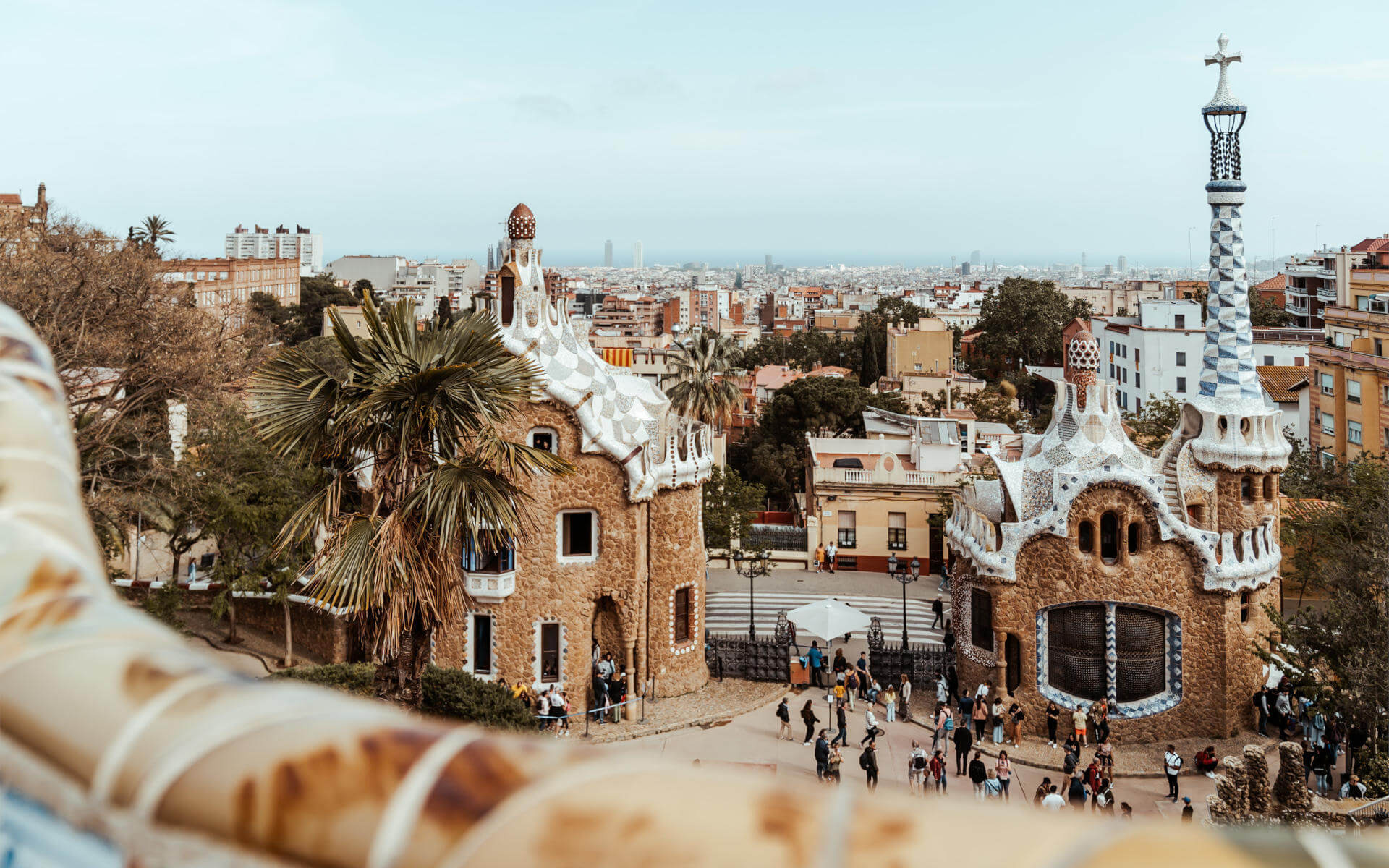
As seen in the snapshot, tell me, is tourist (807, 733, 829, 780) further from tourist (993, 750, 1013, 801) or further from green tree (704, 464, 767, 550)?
green tree (704, 464, 767, 550)

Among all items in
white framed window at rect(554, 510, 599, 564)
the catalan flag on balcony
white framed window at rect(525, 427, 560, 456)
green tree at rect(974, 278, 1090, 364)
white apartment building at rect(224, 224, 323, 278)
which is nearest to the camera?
white framed window at rect(525, 427, 560, 456)

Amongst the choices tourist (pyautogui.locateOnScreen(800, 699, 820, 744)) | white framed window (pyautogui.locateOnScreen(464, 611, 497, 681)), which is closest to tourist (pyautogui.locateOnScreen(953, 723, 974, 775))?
tourist (pyautogui.locateOnScreen(800, 699, 820, 744))

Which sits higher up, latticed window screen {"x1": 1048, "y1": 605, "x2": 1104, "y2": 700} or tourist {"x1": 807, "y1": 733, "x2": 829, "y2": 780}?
latticed window screen {"x1": 1048, "y1": 605, "x2": 1104, "y2": 700}

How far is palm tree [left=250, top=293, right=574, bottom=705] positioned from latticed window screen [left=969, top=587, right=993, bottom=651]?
1275cm

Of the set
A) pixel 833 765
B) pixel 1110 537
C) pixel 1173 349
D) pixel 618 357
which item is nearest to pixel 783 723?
pixel 833 765

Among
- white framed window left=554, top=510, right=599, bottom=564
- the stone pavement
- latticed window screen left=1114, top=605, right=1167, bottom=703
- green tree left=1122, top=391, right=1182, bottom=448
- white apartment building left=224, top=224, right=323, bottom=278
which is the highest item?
white apartment building left=224, top=224, right=323, bottom=278

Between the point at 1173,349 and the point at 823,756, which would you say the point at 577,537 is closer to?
the point at 823,756

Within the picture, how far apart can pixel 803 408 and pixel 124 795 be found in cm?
4790

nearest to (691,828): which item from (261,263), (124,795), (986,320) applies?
(124,795)

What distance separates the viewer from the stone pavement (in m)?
17.9

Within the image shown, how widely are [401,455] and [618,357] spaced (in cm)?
4089

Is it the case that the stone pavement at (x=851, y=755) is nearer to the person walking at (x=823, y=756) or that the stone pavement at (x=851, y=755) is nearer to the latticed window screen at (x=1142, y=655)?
the person walking at (x=823, y=756)

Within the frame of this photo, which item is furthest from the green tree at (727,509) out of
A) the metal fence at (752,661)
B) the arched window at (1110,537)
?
the arched window at (1110,537)

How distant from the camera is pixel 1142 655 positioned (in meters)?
20.9
